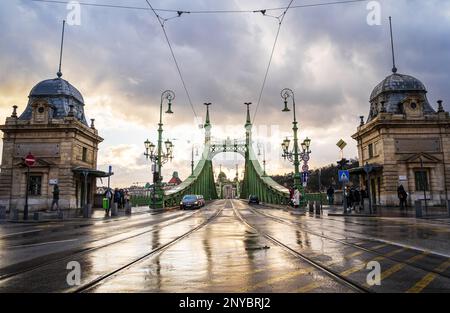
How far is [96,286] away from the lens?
504 cm

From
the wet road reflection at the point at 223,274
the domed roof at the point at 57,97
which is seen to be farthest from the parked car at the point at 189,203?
the wet road reflection at the point at 223,274

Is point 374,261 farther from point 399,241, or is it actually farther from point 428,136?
point 428,136

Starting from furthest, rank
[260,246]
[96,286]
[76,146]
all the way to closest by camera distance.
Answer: [76,146] < [260,246] < [96,286]

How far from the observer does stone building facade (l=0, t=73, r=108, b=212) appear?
3578 cm

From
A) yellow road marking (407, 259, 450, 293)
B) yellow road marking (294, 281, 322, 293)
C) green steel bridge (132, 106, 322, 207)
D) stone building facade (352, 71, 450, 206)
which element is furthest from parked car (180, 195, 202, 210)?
yellow road marking (294, 281, 322, 293)

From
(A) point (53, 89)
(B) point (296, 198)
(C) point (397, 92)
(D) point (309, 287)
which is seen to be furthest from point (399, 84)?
(D) point (309, 287)

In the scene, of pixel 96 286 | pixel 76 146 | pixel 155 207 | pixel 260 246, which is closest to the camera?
pixel 96 286

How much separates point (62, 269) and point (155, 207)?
29273mm

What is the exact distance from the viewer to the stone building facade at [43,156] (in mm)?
35781

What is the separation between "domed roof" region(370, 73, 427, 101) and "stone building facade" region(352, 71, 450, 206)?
1.53 meters

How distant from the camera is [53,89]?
132ft

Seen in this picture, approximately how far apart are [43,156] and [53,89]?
846 cm

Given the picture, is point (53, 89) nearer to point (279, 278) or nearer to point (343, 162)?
point (343, 162)
